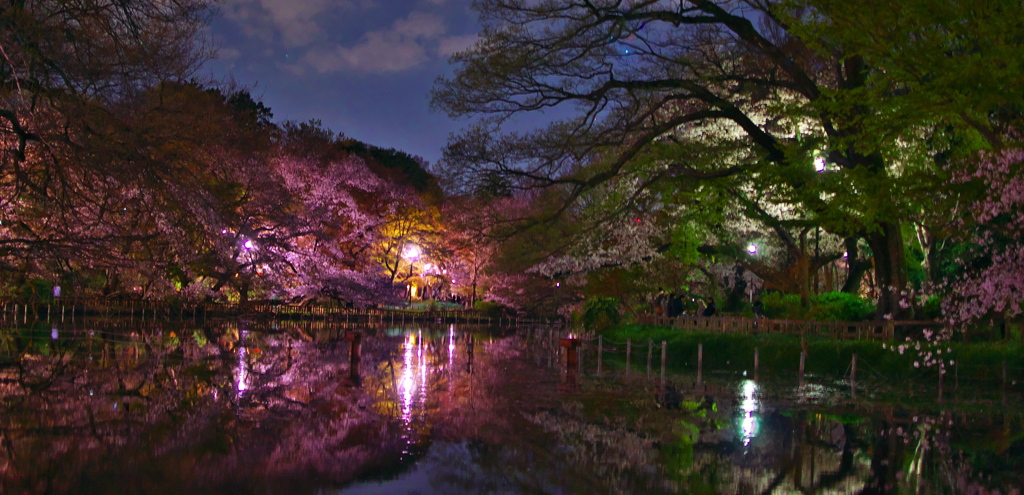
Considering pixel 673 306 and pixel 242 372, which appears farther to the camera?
pixel 673 306

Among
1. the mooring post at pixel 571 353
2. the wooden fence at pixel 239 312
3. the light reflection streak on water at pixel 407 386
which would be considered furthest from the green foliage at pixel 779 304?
the wooden fence at pixel 239 312

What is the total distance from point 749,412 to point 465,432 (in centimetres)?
575

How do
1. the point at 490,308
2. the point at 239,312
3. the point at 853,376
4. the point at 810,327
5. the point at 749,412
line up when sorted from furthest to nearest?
1. the point at 490,308
2. the point at 239,312
3. the point at 810,327
4. the point at 853,376
5. the point at 749,412

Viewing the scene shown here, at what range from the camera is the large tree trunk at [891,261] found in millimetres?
22641

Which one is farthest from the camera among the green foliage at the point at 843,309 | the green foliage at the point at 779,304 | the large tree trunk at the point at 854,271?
the large tree trunk at the point at 854,271

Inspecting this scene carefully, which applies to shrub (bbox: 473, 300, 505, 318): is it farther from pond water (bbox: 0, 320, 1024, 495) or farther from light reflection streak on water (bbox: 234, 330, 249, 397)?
pond water (bbox: 0, 320, 1024, 495)

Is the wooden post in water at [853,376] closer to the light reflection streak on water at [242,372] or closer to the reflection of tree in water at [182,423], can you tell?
the reflection of tree in water at [182,423]

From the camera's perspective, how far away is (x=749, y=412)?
14.2 metres

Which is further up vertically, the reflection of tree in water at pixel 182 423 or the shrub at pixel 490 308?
the shrub at pixel 490 308

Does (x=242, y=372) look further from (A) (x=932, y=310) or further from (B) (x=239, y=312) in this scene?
(B) (x=239, y=312)

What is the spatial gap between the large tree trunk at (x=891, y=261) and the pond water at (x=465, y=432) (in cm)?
395

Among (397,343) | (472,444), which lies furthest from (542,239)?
(472,444)

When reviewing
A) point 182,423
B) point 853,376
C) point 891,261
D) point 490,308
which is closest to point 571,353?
point 853,376

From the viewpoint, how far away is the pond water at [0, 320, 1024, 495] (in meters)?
8.42
